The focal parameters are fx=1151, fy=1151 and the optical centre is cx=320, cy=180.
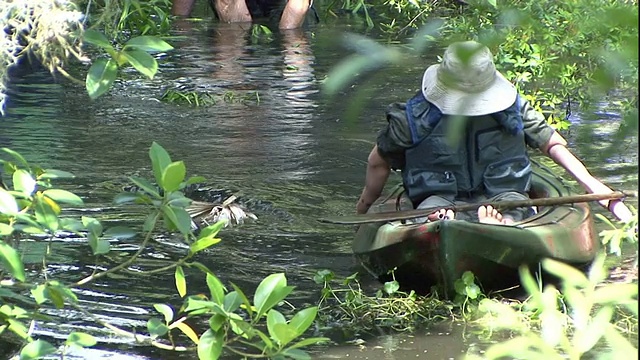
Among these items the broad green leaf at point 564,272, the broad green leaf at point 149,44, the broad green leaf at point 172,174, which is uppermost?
the broad green leaf at point 564,272

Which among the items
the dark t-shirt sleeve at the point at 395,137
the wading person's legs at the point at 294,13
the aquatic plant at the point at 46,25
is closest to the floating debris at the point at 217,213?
the dark t-shirt sleeve at the point at 395,137

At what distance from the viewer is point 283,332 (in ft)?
10.3

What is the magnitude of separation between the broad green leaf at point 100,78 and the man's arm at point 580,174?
2.77m

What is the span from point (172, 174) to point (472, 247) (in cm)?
197

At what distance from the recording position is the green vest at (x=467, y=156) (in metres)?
5.30

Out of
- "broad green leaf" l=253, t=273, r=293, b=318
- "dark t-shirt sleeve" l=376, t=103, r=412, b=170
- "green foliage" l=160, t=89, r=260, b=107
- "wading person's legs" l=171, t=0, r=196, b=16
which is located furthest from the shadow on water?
"wading person's legs" l=171, t=0, r=196, b=16

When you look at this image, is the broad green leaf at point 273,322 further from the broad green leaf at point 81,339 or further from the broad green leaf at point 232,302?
the broad green leaf at point 81,339

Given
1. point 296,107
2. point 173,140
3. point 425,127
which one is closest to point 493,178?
point 425,127

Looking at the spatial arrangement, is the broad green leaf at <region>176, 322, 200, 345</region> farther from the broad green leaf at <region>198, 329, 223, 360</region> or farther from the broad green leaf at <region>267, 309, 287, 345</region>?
the broad green leaf at <region>267, 309, 287, 345</region>

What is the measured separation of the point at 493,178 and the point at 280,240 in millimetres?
1428

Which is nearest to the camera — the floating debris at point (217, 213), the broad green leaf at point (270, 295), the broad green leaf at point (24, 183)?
the broad green leaf at point (270, 295)

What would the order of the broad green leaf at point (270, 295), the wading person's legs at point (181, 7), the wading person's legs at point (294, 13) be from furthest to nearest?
1. the wading person's legs at point (181, 7)
2. the wading person's legs at point (294, 13)
3. the broad green leaf at point (270, 295)

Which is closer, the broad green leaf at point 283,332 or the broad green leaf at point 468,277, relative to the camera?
the broad green leaf at point 283,332

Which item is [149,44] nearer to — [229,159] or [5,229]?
[5,229]
